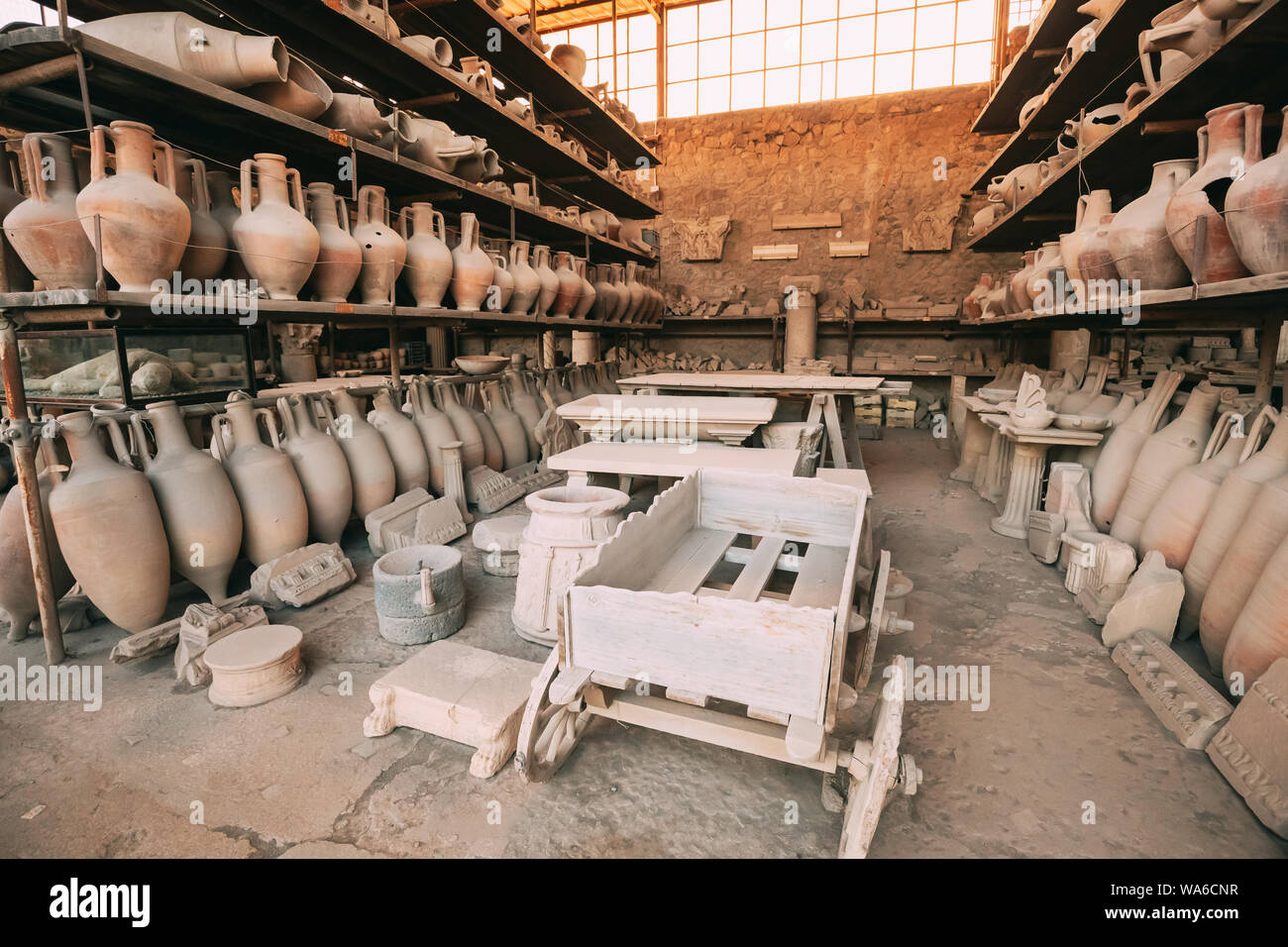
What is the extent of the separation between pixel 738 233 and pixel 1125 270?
7035mm

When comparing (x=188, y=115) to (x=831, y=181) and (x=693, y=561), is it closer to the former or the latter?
(x=693, y=561)

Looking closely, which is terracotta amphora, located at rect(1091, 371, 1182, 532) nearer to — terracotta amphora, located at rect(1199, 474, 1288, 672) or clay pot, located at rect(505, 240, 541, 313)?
terracotta amphora, located at rect(1199, 474, 1288, 672)

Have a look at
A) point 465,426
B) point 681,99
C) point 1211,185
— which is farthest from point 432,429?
point 681,99

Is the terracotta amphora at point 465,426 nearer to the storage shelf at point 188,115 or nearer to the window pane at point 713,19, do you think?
the storage shelf at point 188,115

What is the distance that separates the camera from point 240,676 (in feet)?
6.71

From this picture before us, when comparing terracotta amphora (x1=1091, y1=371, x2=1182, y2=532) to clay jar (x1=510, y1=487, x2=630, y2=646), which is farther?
terracotta amphora (x1=1091, y1=371, x2=1182, y2=532)

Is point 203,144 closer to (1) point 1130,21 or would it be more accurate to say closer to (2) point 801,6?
(1) point 1130,21

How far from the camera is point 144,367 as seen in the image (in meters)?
3.58

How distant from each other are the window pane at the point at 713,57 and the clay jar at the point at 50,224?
923cm

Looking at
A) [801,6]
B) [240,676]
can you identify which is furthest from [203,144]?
[801,6]

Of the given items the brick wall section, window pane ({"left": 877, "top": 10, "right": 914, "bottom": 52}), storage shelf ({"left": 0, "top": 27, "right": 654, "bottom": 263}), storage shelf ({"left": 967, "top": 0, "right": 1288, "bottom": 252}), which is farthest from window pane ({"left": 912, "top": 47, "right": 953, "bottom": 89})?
storage shelf ({"left": 0, "top": 27, "right": 654, "bottom": 263})

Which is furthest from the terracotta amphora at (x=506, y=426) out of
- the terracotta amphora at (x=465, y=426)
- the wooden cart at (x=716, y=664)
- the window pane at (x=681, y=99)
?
the window pane at (x=681, y=99)

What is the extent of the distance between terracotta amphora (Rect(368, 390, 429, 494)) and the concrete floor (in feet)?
4.87

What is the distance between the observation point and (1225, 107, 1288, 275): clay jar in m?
1.97
